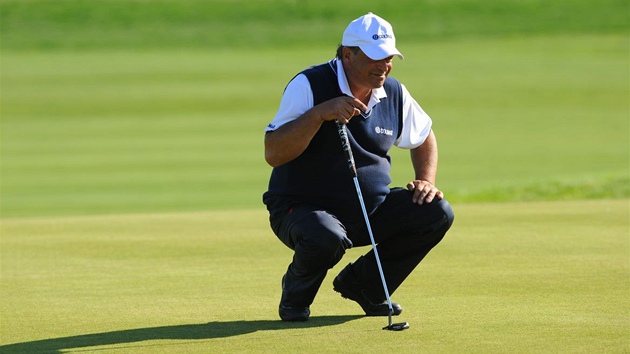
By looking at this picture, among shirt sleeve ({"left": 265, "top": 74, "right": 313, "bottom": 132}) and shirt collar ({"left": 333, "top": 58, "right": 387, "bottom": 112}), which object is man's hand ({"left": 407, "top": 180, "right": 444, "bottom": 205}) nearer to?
shirt collar ({"left": 333, "top": 58, "right": 387, "bottom": 112})

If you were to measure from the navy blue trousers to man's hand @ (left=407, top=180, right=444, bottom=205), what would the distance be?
0.09 ft

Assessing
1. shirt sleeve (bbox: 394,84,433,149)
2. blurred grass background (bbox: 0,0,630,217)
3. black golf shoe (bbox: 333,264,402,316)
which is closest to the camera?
black golf shoe (bbox: 333,264,402,316)

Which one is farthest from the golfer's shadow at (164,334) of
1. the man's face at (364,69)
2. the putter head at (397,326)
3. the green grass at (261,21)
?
the green grass at (261,21)

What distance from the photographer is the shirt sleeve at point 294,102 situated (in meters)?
5.45

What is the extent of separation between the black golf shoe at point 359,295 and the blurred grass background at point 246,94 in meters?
5.93

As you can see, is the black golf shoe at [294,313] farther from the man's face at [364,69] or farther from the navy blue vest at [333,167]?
the man's face at [364,69]

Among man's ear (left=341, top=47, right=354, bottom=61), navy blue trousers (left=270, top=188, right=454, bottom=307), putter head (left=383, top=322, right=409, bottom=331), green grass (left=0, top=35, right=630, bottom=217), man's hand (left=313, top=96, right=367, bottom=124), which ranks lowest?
green grass (left=0, top=35, right=630, bottom=217)

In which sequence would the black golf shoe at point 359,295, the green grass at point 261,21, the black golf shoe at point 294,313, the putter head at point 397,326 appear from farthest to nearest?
1. the green grass at point 261,21
2. the black golf shoe at point 359,295
3. the black golf shoe at point 294,313
4. the putter head at point 397,326

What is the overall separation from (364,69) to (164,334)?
57.9 inches

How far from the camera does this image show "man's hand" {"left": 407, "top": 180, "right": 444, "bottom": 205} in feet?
18.5

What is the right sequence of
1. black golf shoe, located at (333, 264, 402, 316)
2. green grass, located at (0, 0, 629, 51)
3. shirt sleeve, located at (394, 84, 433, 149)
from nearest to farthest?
black golf shoe, located at (333, 264, 402, 316) < shirt sleeve, located at (394, 84, 433, 149) < green grass, located at (0, 0, 629, 51)

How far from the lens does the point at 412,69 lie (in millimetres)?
27250

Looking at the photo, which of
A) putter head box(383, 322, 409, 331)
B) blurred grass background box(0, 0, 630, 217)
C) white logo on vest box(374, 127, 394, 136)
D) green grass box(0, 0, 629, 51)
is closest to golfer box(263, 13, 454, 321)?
white logo on vest box(374, 127, 394, 136)

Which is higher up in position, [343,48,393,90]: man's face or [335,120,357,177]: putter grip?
[343,48,393,90]: man's face
